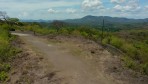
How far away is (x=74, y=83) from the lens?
1193 cm

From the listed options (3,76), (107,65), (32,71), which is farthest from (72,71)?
(3,76)

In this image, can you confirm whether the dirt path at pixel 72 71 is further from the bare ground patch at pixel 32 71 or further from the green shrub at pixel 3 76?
the green shrub at pixel 3 76

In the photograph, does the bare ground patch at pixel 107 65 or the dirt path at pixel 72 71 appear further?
the bare ground patch at pixel 107 65

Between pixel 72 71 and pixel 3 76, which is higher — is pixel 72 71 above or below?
above

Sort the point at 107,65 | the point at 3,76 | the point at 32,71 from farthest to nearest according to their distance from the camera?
the point at 107,65 → the point at 32,71 → the point at 3,76

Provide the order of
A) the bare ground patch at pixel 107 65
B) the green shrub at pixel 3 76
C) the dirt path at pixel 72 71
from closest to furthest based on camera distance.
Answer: the dirt path at pixel 72 71 → the bare ground patch at pixel 107 65 → the green shrub at pixel 3 76

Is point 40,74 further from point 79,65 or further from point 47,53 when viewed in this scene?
point 47,53

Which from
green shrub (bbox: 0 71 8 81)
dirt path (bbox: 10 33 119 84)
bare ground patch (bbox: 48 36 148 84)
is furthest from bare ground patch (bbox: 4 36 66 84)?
bare ground patch (bbox: 48 36 148 84)

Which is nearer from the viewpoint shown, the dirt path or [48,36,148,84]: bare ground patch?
the dirt path

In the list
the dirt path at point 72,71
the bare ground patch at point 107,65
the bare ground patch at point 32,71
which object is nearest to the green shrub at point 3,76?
the bare ground patch at point 32,71

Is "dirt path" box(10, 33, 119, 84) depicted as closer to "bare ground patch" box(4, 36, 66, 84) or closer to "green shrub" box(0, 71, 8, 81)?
"bare ground patch" box(4, 36, 66, 84)

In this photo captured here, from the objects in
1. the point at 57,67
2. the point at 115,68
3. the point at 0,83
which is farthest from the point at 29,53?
the point at 115,68

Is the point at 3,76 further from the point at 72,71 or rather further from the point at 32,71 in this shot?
the point at 72,71

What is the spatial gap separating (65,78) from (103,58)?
196 inches
